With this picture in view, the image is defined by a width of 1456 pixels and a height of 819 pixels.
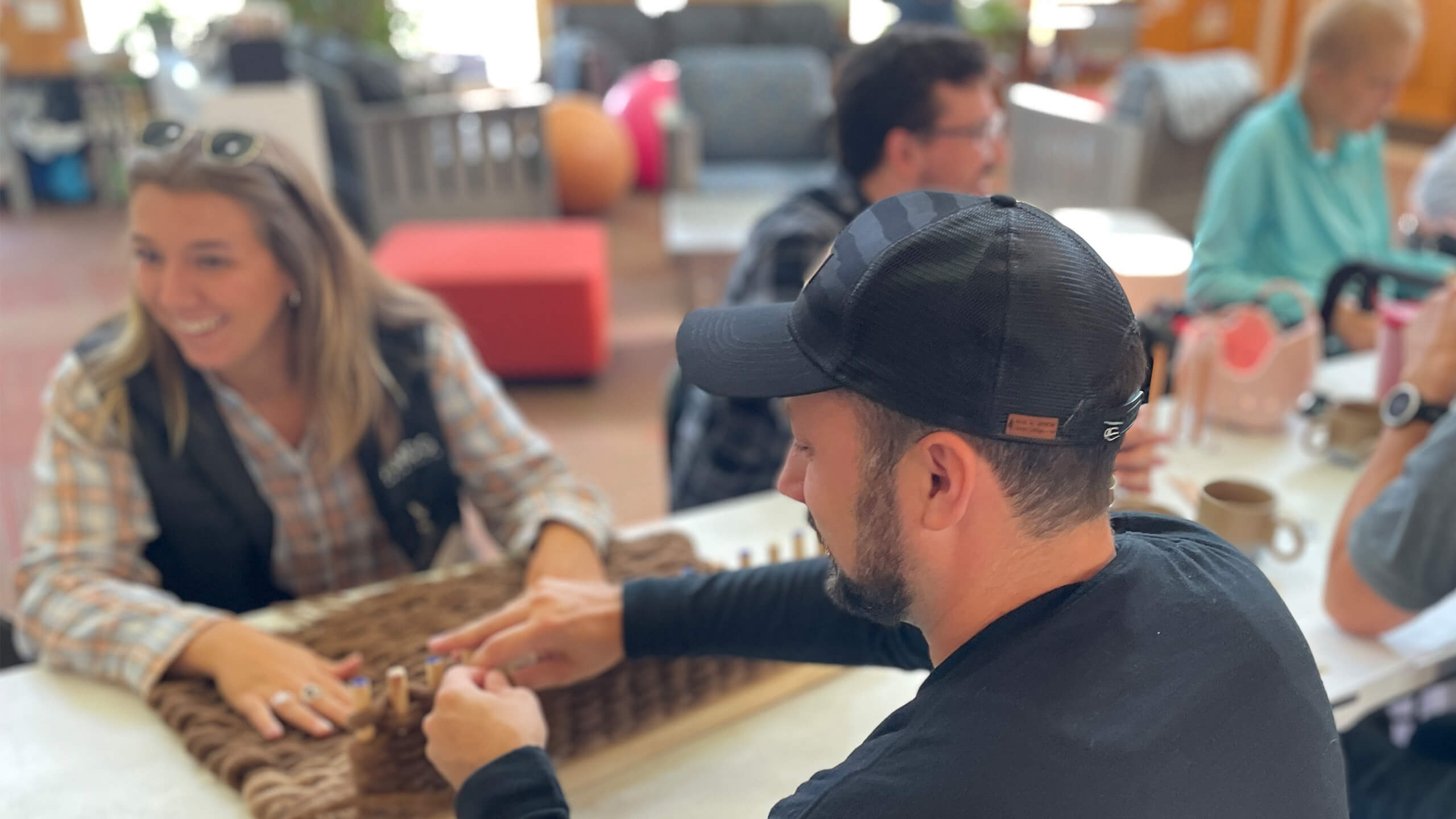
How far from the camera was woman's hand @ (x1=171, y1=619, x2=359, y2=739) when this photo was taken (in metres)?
1.09

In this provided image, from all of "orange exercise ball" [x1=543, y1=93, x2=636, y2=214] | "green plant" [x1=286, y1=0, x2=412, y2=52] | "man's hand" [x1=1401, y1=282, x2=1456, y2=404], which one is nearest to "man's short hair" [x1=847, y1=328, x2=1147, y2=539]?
"man's hand" [x1=1401, y1=282, x2=1456, y2=404]

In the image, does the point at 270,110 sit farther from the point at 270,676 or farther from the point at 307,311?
the point at 270,676

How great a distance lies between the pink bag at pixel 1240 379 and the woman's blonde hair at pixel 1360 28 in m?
0.81

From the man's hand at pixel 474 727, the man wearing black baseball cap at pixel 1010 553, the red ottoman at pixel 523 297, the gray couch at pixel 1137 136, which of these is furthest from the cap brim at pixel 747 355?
the gray couch at pixel 1137 136

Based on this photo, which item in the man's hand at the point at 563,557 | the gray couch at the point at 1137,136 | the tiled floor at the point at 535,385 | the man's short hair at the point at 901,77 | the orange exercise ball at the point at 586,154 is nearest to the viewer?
the man's hand at the point at 563,557

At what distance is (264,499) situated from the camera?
1.48 meters

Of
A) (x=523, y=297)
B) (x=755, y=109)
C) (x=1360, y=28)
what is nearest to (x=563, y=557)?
(x=1360, y=28)

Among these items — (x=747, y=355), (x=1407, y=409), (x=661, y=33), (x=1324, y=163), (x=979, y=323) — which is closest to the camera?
(x=979, y=323)

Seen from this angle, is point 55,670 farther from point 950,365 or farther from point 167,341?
point 950,365

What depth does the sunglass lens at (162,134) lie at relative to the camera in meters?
1.38

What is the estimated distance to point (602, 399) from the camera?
3.89 m

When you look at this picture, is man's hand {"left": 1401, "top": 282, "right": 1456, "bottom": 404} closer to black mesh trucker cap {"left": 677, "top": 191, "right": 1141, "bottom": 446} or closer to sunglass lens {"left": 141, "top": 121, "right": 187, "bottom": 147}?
black mesh trucker cap {"left": 677, "top": 191, "right": 1141, "bottom": 446}

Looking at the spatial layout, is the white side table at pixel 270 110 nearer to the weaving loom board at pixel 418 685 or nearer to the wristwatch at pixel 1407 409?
the weaving loom board at pixel 418 685

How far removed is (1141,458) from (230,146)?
1159mm
